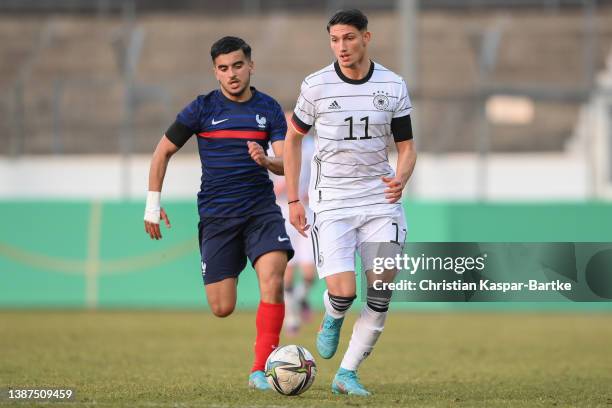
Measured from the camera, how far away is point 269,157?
26.0 ft

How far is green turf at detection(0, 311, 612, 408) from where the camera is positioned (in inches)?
302

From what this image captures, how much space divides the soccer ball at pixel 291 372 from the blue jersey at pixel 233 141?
106 cm

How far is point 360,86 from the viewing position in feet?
25.0

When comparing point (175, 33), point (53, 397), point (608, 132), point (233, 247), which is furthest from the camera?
point (175, 33)

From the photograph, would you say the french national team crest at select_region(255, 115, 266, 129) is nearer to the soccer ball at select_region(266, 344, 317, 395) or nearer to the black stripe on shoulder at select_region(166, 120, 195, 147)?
the black stripe on shoulder at select_region(166, 120, 195, 147)

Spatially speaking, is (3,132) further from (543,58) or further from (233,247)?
(233,247)

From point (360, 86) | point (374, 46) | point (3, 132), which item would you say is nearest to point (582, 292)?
point (360, 86)

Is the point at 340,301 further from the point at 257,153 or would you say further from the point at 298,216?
the point at 257,153

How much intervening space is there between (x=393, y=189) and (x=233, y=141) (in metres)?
1.20

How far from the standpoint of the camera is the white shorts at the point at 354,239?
7762mm

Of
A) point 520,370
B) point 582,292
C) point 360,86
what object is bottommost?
point 520,370

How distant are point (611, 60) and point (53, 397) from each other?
17417 mm

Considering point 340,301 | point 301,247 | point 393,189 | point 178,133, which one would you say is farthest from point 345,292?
point 301,247

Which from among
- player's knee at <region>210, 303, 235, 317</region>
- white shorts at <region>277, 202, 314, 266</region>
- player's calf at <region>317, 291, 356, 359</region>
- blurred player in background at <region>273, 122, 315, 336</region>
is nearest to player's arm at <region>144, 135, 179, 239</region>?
player's knee at <region>210, 303, 235, 317</region>
